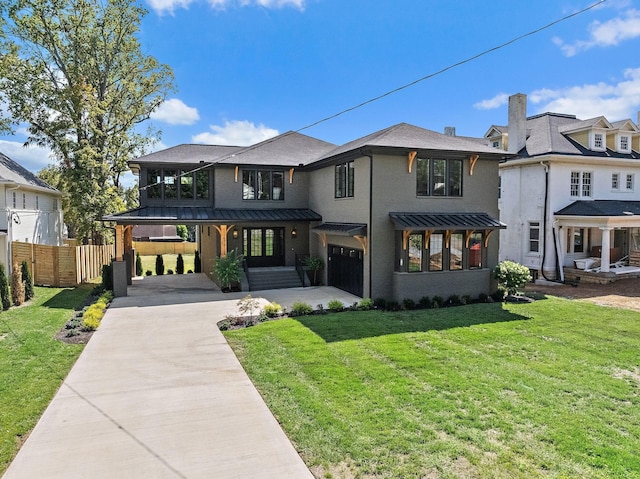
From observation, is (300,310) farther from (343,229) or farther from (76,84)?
(76,84)

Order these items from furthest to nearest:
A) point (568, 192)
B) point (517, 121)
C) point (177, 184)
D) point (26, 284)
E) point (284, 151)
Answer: point (517, 121), point (284, 151), point (568, 192), point (177, 184), point (26, 284)

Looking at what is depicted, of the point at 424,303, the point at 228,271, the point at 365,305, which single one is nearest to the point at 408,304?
the point at 424,303

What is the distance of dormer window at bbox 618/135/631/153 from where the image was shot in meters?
22.4

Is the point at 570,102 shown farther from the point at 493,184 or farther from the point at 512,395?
the point at 512,395

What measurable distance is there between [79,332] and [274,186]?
11.1 meters

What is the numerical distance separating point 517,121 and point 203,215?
672 inches

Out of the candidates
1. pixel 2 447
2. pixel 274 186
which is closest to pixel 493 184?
pixel 274 186

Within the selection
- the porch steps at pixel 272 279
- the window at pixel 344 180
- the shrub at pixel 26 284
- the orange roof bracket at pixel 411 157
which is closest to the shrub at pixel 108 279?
the shrub at pixel 26 284

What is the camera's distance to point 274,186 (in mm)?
19906

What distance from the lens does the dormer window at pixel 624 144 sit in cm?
2236

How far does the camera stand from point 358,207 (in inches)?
597

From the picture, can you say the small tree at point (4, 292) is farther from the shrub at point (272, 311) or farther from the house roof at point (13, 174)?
the shrub at point (272, 311)

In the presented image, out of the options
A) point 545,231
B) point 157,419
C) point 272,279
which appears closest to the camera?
point 157,419

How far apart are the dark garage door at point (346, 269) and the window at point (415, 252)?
5.92 ft
